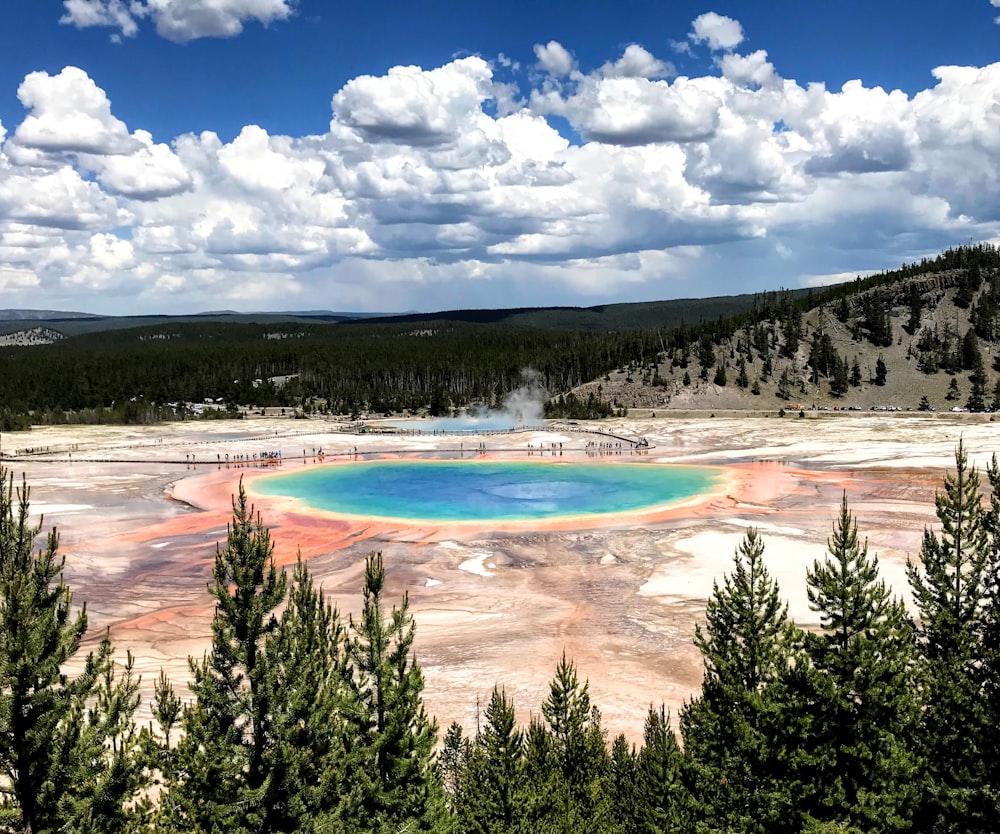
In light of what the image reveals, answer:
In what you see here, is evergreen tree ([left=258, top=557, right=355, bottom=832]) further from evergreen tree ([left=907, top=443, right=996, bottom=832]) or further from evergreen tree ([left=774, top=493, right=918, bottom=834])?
evergreen tree ([left=907, top=443, right=996, bottom=832])

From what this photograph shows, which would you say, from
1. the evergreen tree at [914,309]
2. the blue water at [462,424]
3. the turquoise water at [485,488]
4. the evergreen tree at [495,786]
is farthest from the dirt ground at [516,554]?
the evergreen tree at [914,309]

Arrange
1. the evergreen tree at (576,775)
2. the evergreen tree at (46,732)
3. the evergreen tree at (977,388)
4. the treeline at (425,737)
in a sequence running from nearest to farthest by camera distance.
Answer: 1. the evergreen tree at (46,732)
2. the treeline at (425,737)
3. the evergreen tree at (576,775)
4. the evergreen tree at (977,388)

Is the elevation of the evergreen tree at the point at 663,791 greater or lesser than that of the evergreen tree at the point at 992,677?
lesser

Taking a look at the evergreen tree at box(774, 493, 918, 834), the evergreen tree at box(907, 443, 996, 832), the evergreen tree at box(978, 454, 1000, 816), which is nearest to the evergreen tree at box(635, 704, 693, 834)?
the evergreen tree at box(774, 493, 918, 834)

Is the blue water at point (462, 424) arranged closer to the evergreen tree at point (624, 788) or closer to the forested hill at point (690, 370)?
the forested hill at point (690, 370)

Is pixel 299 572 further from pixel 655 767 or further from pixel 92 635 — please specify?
pixel 92 635

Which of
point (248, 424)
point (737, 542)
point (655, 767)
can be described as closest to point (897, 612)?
point (655, 767)

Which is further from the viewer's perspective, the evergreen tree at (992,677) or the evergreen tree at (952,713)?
the evergreen tree at (992,677)
